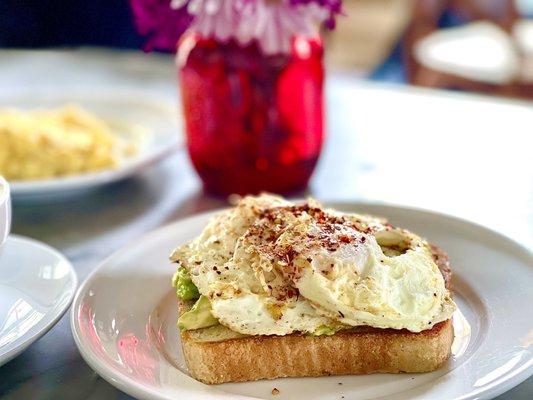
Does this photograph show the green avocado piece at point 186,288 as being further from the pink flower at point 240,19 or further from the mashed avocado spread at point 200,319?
the pink flower at point 240,19

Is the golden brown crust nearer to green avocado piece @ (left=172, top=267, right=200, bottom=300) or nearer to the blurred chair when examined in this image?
green avocado piece @ (left=172, top=267, right=200, bottom=300)

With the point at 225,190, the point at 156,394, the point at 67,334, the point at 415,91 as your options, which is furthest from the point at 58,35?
the point at 156,394

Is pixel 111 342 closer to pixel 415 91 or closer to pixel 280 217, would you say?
pixel 280 217

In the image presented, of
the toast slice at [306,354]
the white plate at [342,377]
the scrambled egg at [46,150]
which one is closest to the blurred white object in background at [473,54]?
the scrambled egg at [46,150]

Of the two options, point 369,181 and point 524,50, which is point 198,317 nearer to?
point 369,181

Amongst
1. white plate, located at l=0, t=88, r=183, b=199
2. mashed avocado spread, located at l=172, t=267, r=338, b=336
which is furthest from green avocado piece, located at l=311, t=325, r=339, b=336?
white plate, located at l=0, t=88, r=183, b=199

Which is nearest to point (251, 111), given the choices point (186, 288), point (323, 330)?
point (186, 288)
